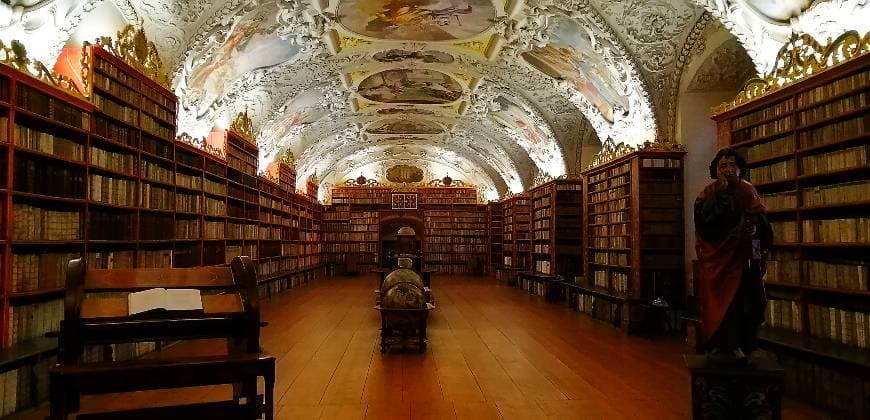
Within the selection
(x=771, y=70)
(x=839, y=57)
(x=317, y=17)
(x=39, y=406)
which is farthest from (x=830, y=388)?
(x=317, y=17)

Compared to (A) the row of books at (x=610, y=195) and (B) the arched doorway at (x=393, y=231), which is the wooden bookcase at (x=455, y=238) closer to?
(B) the arched doorway at (x=393, y=231)

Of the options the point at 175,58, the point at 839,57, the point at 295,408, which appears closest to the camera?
the point at 295,408

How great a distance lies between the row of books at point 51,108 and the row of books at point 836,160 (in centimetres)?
797

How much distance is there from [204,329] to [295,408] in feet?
5.75

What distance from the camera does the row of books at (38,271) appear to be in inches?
212

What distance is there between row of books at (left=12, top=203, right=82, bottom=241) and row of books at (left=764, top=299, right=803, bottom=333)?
24.9 ft

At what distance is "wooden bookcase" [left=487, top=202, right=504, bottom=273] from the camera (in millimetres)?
25250

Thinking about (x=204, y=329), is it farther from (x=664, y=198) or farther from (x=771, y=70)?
(x=664, y=198)

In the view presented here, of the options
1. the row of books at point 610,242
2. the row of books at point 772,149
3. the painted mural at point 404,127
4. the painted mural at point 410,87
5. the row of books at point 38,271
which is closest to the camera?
the row of books at point 38,271

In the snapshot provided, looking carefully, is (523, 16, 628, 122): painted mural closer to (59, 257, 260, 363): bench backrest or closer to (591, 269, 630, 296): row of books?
(591, 269, 630, 296): row of books

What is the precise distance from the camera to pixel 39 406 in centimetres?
523

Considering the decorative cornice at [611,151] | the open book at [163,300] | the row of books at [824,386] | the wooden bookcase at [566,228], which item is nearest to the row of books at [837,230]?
the row of books at [824,386]

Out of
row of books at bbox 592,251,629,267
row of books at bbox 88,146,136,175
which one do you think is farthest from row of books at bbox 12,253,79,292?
row of books at bbox 592,251,629,267

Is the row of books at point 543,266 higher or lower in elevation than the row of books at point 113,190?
lower
